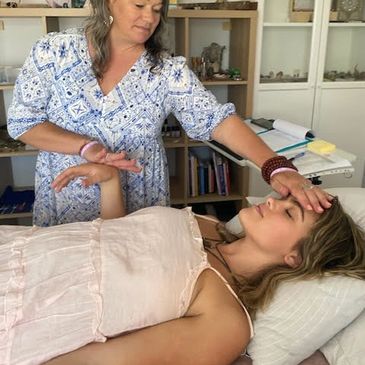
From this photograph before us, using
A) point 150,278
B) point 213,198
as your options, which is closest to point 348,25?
point 213,198

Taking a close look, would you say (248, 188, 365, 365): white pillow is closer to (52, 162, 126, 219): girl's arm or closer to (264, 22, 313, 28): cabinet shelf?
(52, 162, 126, 219): girl's arm

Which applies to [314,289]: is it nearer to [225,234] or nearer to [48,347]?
[225,234]

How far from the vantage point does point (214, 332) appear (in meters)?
1.15

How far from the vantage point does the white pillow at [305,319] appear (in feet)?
4.00

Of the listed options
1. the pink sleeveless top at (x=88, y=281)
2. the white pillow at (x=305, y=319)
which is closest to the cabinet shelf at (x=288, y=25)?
A: the pink sleeveless top at (x=88, y=281)

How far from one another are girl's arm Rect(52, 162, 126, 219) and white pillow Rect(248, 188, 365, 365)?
632 millimetres

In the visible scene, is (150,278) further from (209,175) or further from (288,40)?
(288,40)

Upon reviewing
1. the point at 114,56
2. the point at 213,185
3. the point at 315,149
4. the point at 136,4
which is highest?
the point at 136,4

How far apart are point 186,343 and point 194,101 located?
0.83 m

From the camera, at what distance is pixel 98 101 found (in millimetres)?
1580

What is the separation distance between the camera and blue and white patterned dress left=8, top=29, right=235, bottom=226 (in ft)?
5.15

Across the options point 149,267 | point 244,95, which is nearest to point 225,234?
point 149,267

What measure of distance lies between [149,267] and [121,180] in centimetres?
56

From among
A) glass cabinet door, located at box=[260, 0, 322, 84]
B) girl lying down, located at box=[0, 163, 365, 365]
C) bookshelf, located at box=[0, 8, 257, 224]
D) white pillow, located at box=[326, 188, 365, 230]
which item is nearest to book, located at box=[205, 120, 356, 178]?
white pillow, located at box=[326, 188, 365, 230]
